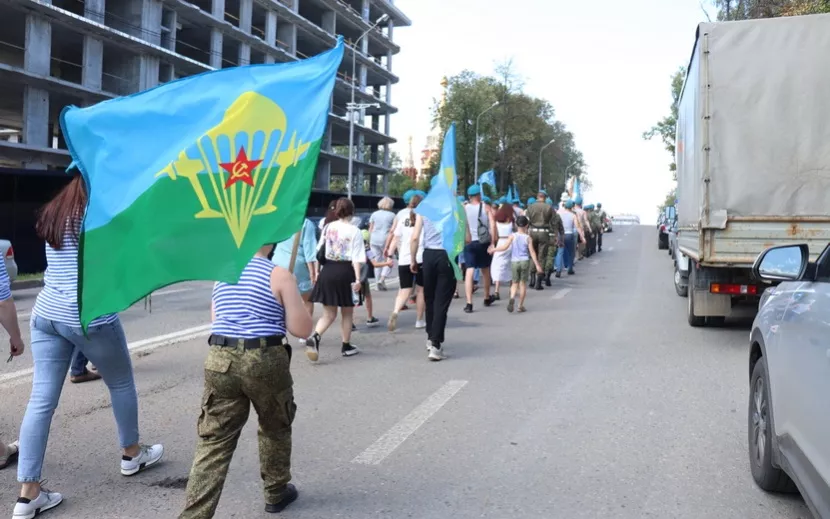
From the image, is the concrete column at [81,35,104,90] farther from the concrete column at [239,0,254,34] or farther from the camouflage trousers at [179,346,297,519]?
the camouflage trousers at [179,346,297,519]

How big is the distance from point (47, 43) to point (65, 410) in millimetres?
30604

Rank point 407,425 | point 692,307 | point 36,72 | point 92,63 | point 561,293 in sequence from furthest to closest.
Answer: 1. point 92,63
2. point 36,72
3. point 561,293
4. point 692,307
5. point 407,425

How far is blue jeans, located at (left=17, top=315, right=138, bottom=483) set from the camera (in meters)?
3.93

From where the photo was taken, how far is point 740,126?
8477 millimetres

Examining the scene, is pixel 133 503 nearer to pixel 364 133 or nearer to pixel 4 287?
pixel 4 287

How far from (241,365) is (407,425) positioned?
2.27m

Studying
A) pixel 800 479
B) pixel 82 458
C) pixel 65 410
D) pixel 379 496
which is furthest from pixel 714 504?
pixel 65 410

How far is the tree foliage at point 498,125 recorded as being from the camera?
6800 centimetres

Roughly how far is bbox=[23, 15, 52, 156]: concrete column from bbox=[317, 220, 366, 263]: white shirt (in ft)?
91.3

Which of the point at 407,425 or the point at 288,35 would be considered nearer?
the point at 407,425

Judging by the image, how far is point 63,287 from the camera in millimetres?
4129

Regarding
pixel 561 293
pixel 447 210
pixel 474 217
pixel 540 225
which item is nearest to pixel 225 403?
pixel 447 210

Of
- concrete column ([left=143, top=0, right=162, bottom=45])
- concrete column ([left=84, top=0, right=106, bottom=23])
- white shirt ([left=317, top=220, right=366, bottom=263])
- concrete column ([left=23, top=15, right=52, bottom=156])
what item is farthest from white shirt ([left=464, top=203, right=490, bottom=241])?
concrete column ([left=143, top=0, right=162, bottom=45])

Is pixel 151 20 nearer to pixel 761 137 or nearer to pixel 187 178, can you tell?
pixel 761 137
